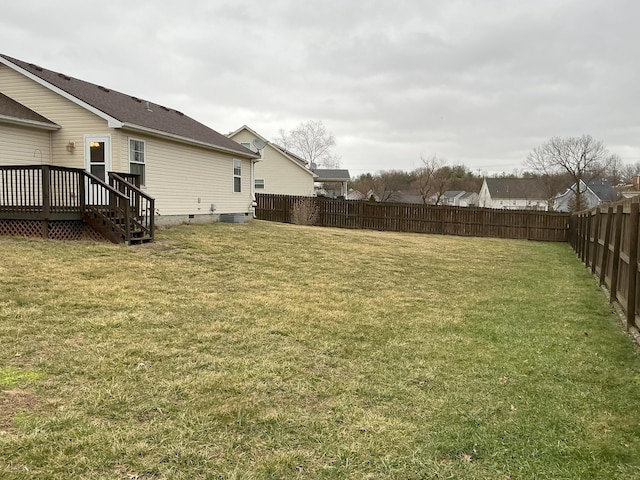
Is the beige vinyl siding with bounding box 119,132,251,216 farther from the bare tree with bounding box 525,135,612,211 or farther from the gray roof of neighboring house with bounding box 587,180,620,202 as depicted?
the gray roof of neighboring house with bounding box 587,180,620,202

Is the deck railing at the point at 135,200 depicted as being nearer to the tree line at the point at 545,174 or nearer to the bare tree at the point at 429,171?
the tree line at the point at 545,174

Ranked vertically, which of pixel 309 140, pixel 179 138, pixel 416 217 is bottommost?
pixel 416 217

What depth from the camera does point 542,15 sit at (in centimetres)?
1405

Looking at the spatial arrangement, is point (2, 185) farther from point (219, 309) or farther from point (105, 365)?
point (105, 365)

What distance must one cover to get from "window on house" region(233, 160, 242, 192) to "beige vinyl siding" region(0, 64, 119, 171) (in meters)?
6.71

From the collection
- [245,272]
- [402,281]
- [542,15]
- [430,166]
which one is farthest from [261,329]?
[430,166]

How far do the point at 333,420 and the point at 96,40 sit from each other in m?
20.1

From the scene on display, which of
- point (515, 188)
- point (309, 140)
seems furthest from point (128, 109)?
point (515, 188)

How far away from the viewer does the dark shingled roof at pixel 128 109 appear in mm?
12010

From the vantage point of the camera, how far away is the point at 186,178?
49.2 ft

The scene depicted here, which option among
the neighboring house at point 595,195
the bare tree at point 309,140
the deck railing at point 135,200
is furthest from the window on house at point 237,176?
the neighboring house at point 595,195

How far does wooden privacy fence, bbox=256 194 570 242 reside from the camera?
22734 mm

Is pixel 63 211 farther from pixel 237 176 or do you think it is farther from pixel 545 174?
pixel 545 174

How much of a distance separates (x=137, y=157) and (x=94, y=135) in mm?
1230
